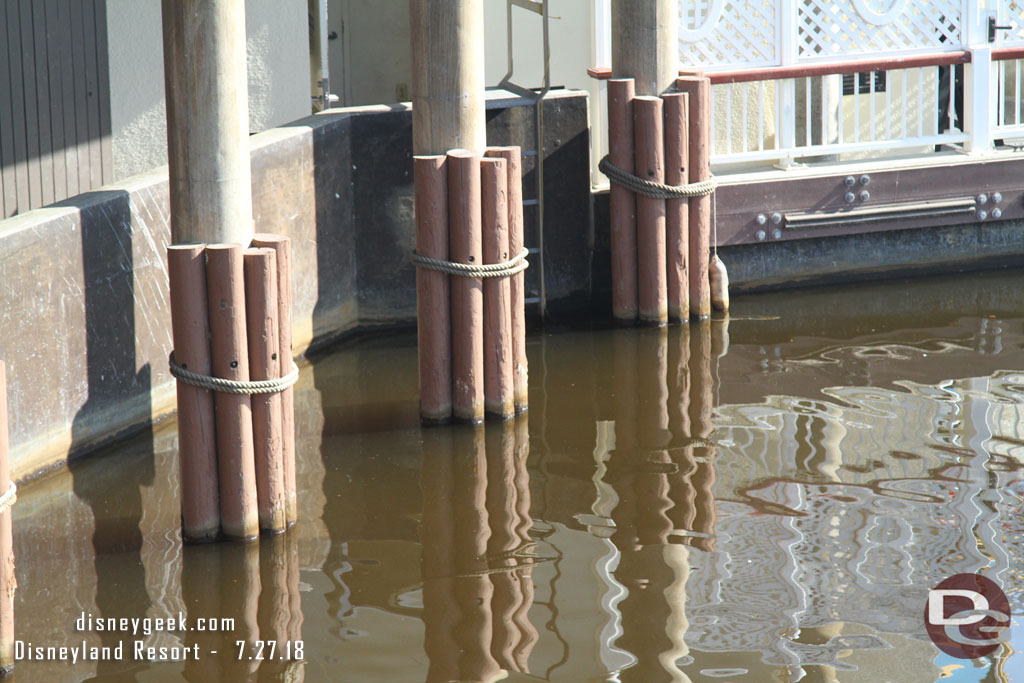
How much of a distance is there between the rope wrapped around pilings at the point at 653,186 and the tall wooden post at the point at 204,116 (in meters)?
3.49

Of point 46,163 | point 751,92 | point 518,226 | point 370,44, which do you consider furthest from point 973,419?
point 370,44

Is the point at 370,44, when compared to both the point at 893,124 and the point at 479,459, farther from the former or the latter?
the point at 479,459

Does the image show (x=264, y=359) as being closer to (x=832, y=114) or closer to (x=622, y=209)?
(x=622, y=209)

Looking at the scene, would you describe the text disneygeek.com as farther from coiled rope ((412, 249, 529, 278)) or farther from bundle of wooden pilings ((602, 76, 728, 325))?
bundle of wooden pilings ((602, 76, 728, 325))

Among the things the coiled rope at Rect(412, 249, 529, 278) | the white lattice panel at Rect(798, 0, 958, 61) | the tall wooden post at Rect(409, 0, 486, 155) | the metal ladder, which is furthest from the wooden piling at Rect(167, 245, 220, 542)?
the white lattice panel at Rect(798, 0, 958, 61)

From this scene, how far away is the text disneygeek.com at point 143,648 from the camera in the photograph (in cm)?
514

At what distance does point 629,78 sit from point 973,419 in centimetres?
321

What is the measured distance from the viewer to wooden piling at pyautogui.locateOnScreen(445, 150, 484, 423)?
283 inches

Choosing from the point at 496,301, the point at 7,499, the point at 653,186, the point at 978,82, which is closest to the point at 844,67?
the point at 978,82

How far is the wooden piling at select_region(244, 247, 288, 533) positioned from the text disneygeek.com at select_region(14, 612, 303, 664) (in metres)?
0.83

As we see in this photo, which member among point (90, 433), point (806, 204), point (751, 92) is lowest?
point (90, 433)

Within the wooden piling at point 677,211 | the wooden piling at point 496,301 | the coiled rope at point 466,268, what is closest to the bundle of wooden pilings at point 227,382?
the coiled rope at point 466,268

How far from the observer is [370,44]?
13.2 m

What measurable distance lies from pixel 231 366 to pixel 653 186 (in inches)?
152
